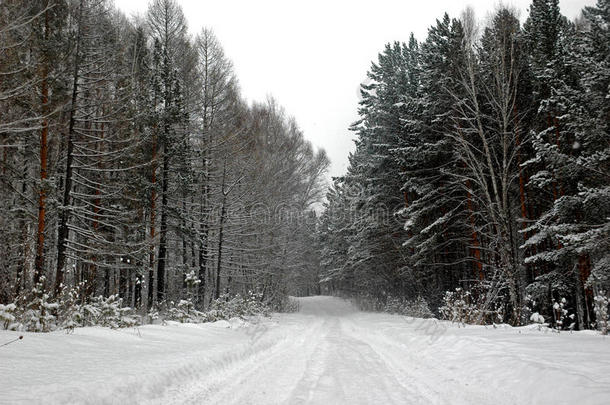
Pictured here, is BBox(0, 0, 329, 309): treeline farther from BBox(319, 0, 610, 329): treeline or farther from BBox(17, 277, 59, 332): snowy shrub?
BBox(319, 0, 610, 329): treeline

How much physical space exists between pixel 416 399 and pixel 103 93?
12904 mm

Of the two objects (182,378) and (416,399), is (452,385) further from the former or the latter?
(182,378)

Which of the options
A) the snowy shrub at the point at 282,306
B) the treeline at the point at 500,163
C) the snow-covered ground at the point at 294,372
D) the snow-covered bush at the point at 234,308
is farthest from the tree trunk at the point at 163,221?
the treeline at the point at 500,163

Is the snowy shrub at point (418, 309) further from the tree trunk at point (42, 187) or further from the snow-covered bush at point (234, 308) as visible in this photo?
the tree trunk at point (42, 187)

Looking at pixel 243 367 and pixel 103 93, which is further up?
pixel 103 93

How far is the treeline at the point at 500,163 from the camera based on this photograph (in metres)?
11.8

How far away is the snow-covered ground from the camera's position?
3.33 meters

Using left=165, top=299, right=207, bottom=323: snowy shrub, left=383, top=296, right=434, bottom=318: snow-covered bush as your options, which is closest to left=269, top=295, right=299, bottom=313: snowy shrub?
left=383, top=296, right=434, bottom=318: snow-covered bush

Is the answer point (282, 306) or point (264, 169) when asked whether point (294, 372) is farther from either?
point (282, 306)

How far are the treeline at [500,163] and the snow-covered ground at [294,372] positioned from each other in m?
2.05

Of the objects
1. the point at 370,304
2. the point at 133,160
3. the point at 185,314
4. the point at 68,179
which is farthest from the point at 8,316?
the point at 370,304

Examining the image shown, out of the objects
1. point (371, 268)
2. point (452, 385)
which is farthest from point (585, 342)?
point (371, 268)

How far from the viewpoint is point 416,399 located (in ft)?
12.5

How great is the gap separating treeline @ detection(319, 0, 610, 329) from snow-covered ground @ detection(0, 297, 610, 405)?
6.72 ft
